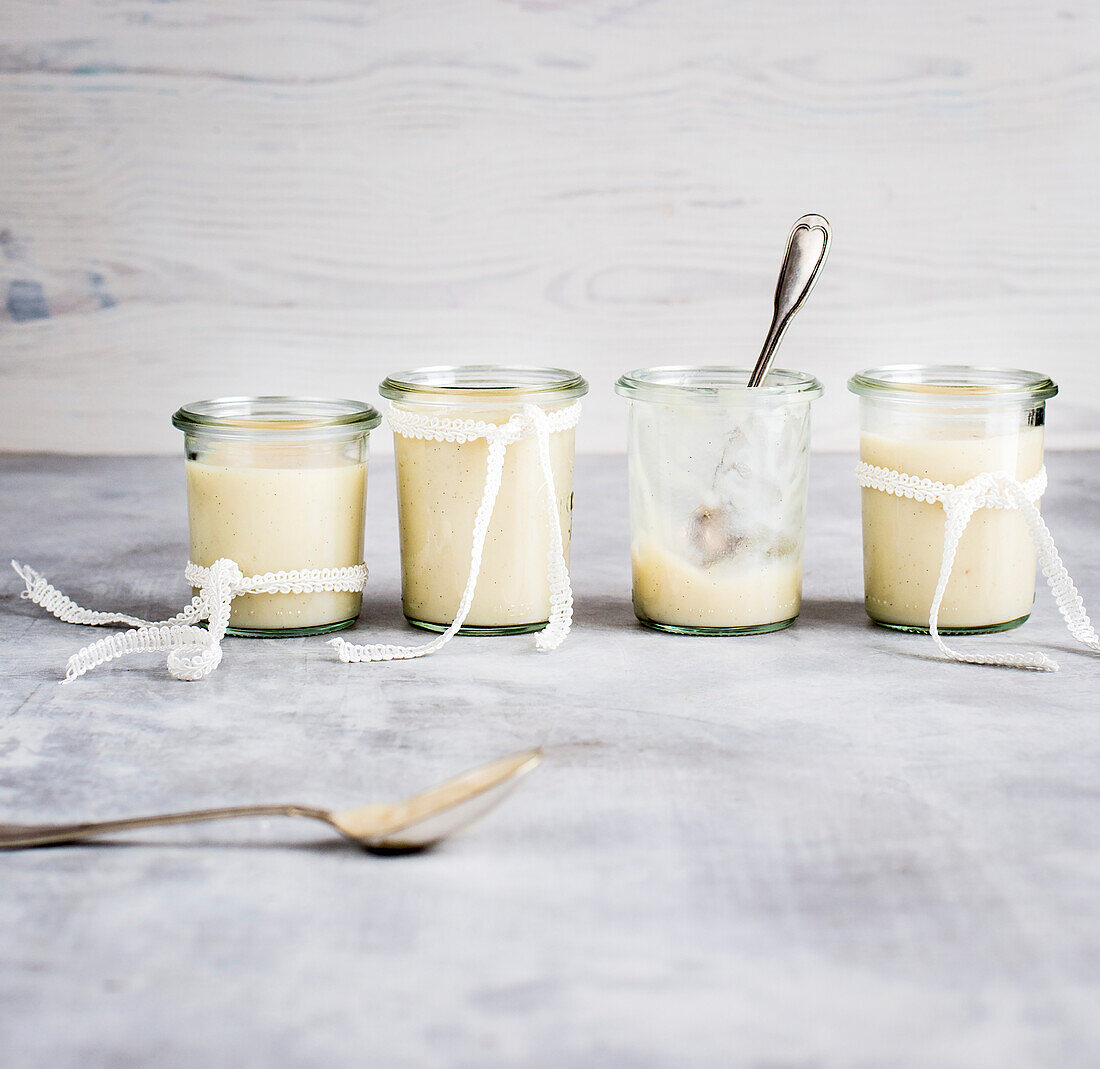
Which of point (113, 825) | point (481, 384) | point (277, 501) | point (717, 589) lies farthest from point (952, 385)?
point (113, 825)

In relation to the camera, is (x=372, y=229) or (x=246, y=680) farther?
(x=372, y=229)

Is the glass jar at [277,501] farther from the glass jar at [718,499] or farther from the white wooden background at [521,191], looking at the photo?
the white wooden background at [521,191]

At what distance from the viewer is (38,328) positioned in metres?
1.55

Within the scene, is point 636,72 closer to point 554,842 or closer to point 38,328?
point 38,328

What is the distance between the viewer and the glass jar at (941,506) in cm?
77

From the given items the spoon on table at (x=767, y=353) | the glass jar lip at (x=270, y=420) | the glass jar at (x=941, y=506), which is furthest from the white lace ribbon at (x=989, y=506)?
the glass jar lip at (x=270, y=420)

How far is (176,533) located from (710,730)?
0.65 m

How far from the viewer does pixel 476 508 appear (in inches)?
30.4

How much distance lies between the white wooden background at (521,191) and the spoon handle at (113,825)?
1124 millimetres

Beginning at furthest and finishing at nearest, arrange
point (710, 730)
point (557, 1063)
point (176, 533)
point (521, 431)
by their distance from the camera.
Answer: point (176, 533) < point (521, 431) < point (710, 730) < point (557, 1063)

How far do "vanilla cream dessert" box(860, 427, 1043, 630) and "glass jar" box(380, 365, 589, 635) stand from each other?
20 cm

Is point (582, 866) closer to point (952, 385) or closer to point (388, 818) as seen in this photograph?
point (388, 818)

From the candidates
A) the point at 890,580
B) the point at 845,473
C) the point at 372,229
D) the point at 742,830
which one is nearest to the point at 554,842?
the point at 742,830

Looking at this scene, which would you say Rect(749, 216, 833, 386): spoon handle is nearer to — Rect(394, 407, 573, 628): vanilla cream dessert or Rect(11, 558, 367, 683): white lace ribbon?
Rect(394, 407, 573, 628): vanilla cream dessert
